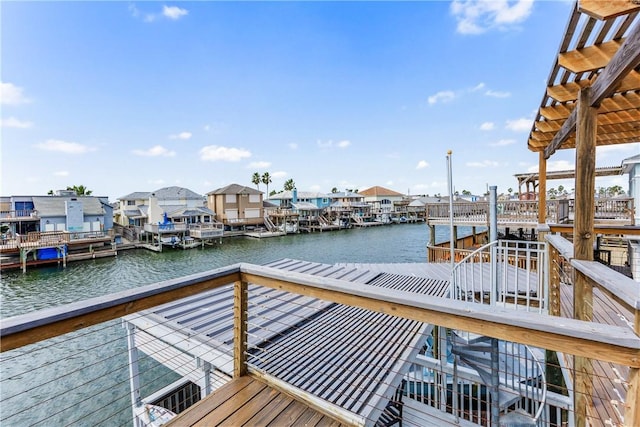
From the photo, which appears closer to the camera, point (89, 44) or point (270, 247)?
point (89, 44)

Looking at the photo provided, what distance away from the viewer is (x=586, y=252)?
2.12 metres

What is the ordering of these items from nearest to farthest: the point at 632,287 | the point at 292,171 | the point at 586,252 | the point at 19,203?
the point at 632,287, the point at 586,252, the point at 19,203, the point at 292,171

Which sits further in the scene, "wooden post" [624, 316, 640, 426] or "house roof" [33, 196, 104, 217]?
"house roof" [33, 196, 104, 217]

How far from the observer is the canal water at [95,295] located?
6.10m

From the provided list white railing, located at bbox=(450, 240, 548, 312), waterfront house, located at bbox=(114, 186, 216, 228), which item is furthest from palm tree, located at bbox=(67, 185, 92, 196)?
white railing, located at bbox=(450, 240, 548, 312)

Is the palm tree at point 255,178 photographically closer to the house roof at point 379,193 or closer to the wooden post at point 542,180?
the house roof at point 379,193

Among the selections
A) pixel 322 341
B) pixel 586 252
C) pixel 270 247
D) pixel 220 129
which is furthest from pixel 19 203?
pixel 586 252

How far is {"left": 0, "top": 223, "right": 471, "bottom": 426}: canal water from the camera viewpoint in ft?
20.0

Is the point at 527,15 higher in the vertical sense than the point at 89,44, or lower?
lower

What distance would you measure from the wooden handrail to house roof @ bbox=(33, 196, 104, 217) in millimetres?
27855

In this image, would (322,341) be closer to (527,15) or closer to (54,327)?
(54,327)

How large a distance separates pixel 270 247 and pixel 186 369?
2062 cm

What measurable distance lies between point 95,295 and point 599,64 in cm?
1726

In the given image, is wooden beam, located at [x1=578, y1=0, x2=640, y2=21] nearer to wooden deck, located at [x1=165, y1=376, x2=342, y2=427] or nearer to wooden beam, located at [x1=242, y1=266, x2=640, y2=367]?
wooden beam, located at [x1=242, y1=266, x2=640, y2=367]
